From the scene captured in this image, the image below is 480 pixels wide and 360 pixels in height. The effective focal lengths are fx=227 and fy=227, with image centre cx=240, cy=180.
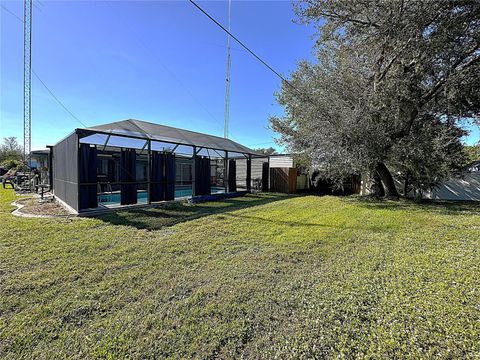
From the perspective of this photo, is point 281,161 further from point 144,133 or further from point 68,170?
point 68,170

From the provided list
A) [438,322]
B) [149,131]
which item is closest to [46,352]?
[438,322]

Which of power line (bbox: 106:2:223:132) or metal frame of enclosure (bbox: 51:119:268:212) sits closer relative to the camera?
metal frame of enclosure (bbox: 51:119:268:212)

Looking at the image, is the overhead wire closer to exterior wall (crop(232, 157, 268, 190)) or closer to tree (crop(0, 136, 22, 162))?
exterior wall (crop(232, 157, 268, 190))

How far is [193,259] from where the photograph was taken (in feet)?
10.6

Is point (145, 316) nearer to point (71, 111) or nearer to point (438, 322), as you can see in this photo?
point (438, 322)

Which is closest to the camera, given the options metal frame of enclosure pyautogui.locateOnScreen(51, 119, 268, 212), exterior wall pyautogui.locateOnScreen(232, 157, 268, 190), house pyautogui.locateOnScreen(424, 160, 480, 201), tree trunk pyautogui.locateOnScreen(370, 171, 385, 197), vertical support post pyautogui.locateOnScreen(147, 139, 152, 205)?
metal frame of enclosure pyautogui.locateOnScreen(51, 119, 268, 212)

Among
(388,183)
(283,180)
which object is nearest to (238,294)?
(388,183)

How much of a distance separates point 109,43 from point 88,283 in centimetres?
996

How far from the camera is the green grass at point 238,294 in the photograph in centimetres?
165

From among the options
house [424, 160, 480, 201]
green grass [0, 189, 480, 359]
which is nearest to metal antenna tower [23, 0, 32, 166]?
green grass [0, 189, 480, 359]

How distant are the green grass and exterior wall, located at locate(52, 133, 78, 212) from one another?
202 centimetres

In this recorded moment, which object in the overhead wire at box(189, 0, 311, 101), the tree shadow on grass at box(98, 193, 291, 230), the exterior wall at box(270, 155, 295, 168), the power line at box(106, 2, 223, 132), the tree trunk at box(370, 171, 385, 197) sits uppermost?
the power line at box(106, 2, 223, 132)

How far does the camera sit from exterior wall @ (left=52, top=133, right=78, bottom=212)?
20.5 ft

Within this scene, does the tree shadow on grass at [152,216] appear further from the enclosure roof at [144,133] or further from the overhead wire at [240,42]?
the overhead wire at [240,42]
